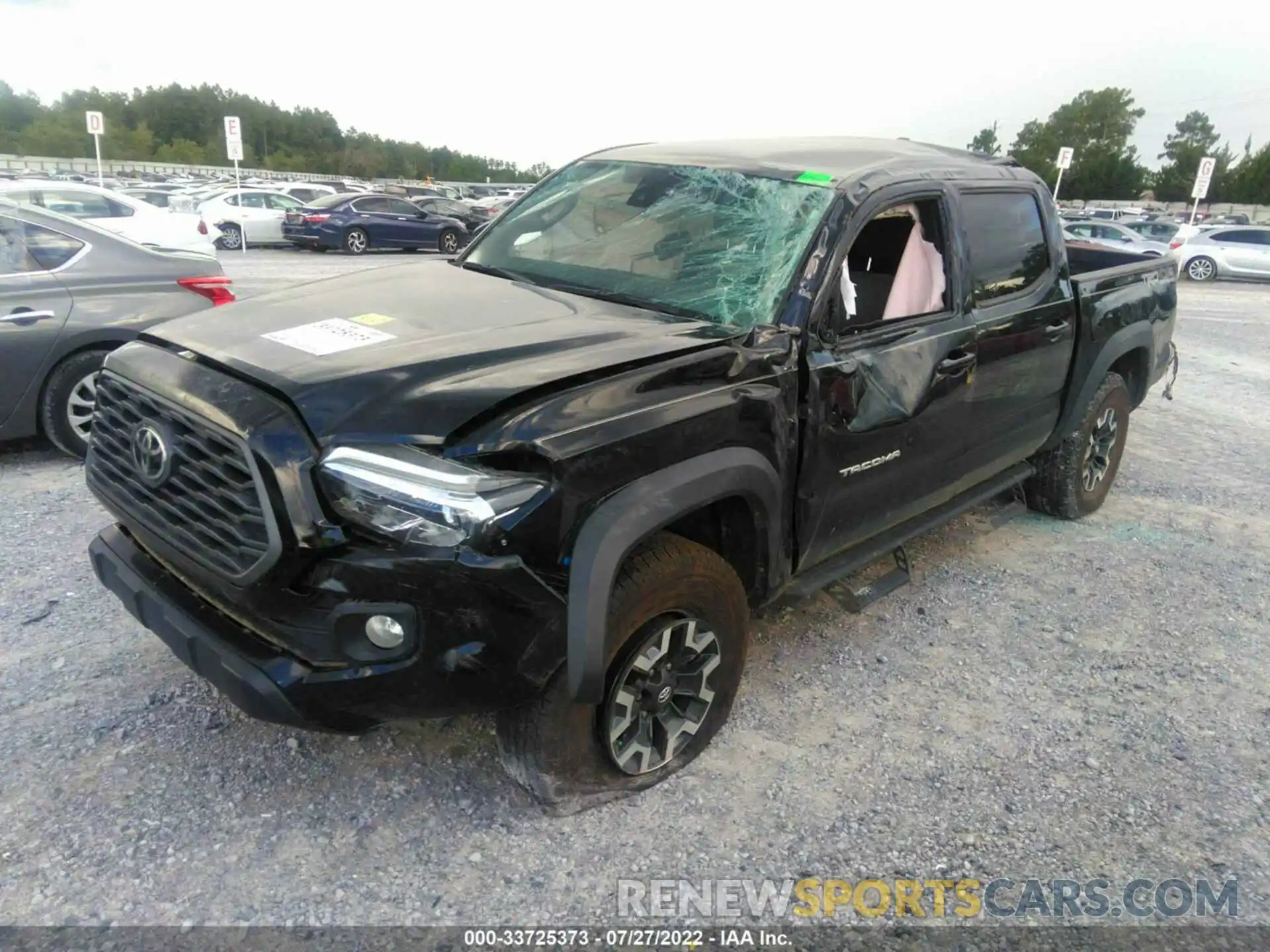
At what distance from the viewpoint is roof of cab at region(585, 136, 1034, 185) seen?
130 inches

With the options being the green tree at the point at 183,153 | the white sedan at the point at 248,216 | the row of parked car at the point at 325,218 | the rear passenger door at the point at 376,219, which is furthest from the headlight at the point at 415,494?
the green tree at the point at 183,153

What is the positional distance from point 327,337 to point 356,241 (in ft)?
65.8

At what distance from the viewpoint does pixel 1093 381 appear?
4.66 m

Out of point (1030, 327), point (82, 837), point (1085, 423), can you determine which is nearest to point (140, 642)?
point (82, 837)

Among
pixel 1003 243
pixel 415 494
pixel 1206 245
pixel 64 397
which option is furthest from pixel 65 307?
pixel 1206 245

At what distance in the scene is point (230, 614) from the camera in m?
2.39

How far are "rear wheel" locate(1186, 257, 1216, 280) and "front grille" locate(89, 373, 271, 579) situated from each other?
2466cm

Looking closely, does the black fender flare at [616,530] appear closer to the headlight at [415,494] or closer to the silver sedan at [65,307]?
the headlight at [415,494]

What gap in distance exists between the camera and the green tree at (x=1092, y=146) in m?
76.1

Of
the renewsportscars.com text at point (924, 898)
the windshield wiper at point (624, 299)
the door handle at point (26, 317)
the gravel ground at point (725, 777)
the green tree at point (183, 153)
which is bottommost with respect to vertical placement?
the renewsportscars.com text at point (924, 898)

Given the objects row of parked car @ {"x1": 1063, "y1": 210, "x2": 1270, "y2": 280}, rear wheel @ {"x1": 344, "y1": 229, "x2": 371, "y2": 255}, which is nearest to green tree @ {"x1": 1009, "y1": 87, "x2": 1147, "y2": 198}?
row of parked car @ {"x1": 1063, "y1": 210, "x2": 1270, "y2": 280}

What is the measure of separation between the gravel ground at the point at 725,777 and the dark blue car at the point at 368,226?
59.1 feet

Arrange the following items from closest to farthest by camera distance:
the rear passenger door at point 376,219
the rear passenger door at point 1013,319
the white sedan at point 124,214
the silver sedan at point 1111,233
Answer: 1. the rear passenger door at point 1013,319
2. the white sedan at point 124,214
3. the rear passenger door at point 376,219
4. the silver sedan at point 1111,233

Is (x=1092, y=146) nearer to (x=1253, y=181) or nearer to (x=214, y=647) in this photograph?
(x=1253, y=181)
